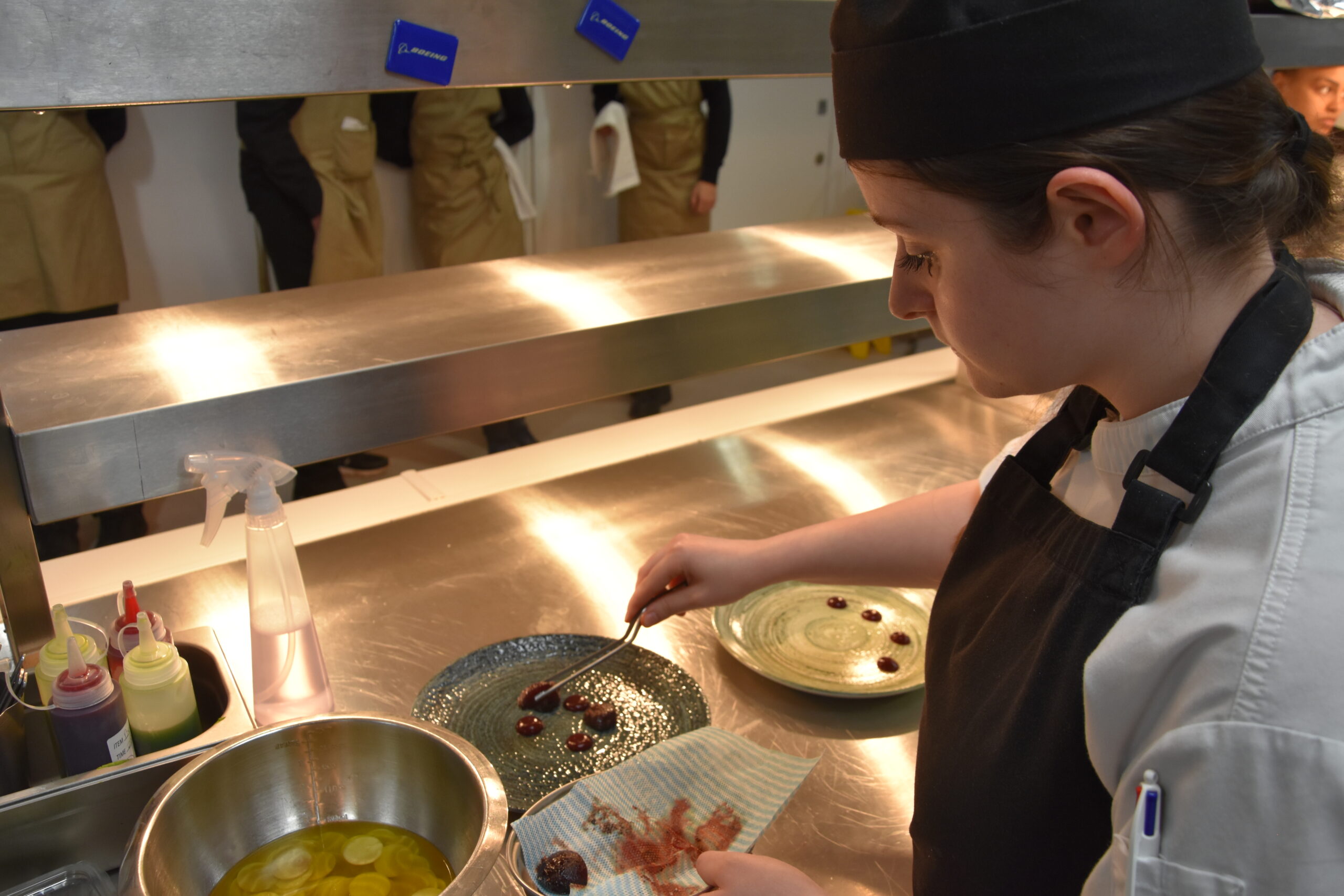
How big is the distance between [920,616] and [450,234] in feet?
11.6

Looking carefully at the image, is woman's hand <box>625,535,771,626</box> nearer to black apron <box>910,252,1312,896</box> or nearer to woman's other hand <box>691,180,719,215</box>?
black apron <box>910,252,1312,896</box>

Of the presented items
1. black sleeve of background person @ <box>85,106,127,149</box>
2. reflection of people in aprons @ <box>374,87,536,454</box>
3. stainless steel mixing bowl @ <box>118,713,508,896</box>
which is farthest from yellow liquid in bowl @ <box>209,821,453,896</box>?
black sleeve of background person @ <box>85,106,127,149</box>

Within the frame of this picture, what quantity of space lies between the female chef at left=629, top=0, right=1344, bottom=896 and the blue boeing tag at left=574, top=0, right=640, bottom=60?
221 mm

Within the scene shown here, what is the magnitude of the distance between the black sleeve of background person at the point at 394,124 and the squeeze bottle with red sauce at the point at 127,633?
11.4ft

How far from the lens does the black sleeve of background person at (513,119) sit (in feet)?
14.4

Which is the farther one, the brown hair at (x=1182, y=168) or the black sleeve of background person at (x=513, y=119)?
the black sleeve of background person at (x=513, y=119)

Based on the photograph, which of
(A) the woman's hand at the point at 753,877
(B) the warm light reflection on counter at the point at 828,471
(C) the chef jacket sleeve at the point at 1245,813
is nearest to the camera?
(C) the chef jacket sleeve at the point at 1245,813

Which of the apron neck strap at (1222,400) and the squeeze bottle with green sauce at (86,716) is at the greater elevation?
the apron neck strap at (1222,400)

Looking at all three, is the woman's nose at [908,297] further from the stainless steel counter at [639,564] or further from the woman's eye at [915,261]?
the stainless steel counter at [639,564]

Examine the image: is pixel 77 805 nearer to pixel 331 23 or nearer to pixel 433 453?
pixel 331 23

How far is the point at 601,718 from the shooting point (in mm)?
1115

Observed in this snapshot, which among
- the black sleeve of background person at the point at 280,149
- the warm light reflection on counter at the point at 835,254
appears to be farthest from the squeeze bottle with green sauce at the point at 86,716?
the black sleeve of background person at the point at 280,149

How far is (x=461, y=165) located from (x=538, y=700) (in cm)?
358

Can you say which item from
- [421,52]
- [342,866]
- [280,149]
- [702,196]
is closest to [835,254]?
[421,52]
